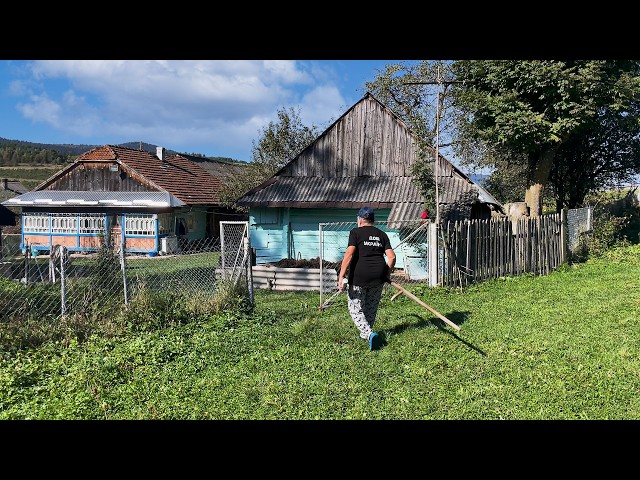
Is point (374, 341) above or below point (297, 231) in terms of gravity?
below

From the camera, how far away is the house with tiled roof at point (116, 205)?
27.7m

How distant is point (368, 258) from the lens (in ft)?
23.3

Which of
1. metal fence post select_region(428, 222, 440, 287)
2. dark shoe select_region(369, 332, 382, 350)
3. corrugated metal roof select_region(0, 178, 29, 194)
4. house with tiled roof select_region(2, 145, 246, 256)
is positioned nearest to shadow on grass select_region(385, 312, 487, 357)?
dark shoe select_region(369, 332, 382, 350)

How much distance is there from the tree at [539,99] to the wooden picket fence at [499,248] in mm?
3743

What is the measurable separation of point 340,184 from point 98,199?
15589mm

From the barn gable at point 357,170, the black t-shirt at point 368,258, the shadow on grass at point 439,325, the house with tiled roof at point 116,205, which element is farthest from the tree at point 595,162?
the black t-shirt at point 368,258

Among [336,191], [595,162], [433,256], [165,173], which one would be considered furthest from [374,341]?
[165,173]

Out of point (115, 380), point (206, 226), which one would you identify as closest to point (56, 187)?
point (206, 226)

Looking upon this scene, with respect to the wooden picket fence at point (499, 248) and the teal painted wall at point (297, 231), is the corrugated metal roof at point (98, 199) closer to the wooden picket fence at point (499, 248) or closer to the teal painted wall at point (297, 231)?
the teal painted wall at point (297, 231)

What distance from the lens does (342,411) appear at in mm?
4832

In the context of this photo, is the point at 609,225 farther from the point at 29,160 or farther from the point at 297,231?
the point at 29,160

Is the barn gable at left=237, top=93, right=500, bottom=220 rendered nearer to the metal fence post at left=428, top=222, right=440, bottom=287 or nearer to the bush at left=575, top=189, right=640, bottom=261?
the bush at left=575, top=189, right=640, bottom=261
